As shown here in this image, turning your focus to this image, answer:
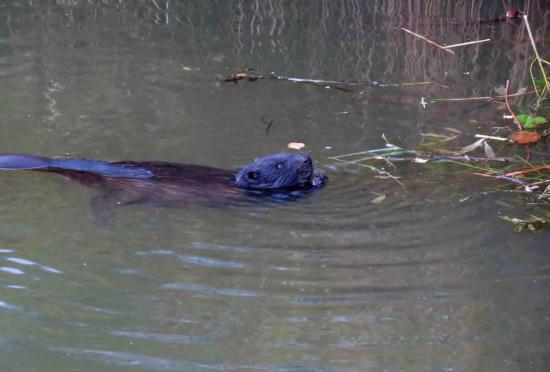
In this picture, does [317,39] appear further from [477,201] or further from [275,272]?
[275,272]

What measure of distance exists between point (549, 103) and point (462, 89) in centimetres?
72

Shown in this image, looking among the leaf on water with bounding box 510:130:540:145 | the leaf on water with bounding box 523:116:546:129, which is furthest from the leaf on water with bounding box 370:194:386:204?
the leaf on water with bounding box 523:116:546:129

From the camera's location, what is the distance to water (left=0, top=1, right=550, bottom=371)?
Result: 3.34m

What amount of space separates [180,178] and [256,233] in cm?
83

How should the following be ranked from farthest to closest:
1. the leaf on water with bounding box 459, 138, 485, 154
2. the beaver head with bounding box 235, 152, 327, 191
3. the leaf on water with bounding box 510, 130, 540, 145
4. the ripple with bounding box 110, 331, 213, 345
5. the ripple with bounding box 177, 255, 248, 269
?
the leaf on water with bounding box 510, 130, 540, 145
the leaf on water with bounding box 459, 138, 485, 154
the beaver head with bounding box 235, 152, 327, 191
the ripple with bounding box 177, 255, 248, 269
the ripple with bounding box 110, 331, 213, 345

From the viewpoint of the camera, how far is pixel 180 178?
508 centimetres

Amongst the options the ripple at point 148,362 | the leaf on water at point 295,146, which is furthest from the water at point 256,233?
the leaf on water at point 295,146

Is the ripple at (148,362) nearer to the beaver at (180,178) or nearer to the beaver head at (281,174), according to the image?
the beaver at (180,178)

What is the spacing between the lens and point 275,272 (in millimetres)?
3961

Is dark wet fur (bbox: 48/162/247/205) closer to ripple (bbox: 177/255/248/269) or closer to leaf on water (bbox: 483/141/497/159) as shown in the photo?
ripple (bbox: 177/255/248/269)

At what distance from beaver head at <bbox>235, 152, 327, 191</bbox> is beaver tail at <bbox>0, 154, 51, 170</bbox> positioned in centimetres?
111

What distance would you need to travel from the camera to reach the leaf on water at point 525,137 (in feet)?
18.6

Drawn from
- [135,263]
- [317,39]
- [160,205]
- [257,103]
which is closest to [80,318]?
[135,263]

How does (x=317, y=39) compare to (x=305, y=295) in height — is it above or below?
above
